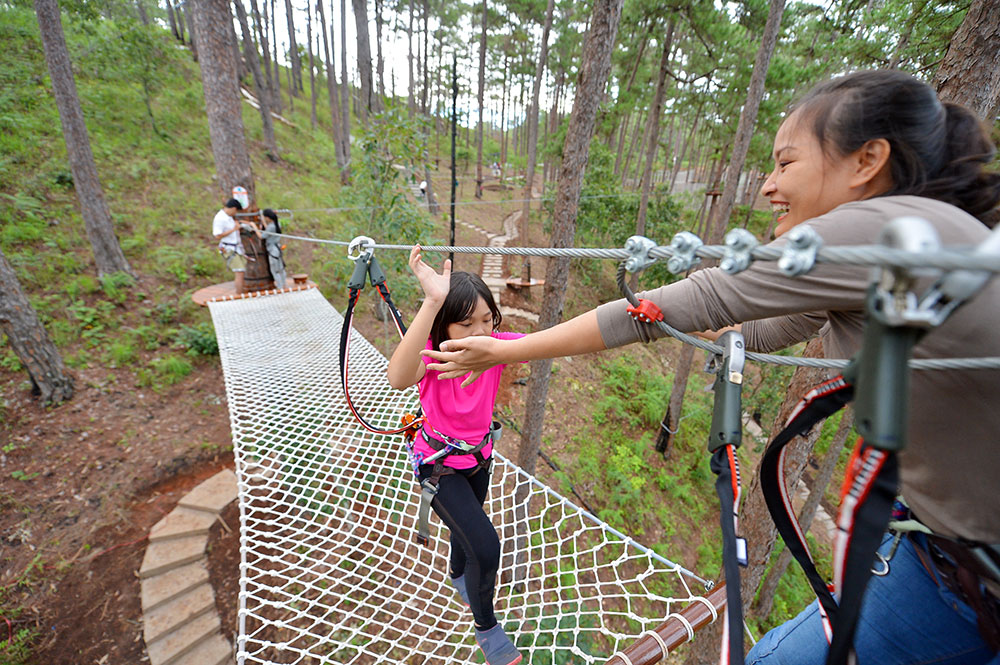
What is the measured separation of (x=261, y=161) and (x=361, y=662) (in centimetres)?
1113

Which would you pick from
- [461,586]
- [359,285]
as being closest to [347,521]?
[461,586]

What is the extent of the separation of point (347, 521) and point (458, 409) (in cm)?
97

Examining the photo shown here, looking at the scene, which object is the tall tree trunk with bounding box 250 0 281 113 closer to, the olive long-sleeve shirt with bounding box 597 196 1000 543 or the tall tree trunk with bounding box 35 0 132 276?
the tall tree trunk with bounding box 35 0 132 276

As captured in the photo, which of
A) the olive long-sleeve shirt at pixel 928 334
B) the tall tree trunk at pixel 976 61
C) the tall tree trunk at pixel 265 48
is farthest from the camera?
the tall tree trunk at pixel 265 48

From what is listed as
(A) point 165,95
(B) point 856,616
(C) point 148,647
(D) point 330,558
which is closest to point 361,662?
(D) point 330,558

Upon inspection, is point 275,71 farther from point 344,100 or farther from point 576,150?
point 576,150

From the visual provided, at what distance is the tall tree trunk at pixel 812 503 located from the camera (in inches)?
154

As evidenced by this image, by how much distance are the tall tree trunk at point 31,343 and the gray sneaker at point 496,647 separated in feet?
14.6

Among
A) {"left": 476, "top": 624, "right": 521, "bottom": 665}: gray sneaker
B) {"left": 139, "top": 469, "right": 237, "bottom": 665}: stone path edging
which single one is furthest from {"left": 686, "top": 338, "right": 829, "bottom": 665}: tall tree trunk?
{"left": 139, "top": 469, "right": 237, "bottom": 665}: stone path edging

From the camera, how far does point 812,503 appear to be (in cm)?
433

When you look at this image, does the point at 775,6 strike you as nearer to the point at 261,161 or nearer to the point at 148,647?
the point at 148,647

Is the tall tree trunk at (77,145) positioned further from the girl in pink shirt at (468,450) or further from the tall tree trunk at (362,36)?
the tall tree trunk at (362,36)

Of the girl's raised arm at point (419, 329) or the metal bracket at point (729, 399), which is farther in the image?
the girl's raised arm at point (419, 329)

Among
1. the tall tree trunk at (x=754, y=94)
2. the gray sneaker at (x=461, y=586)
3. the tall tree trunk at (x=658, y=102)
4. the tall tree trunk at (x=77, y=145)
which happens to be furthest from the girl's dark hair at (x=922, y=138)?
the tall tree trunk at (x=77, y=145)
